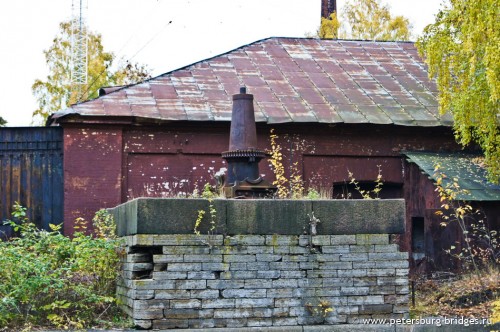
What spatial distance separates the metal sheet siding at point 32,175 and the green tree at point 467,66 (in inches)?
275

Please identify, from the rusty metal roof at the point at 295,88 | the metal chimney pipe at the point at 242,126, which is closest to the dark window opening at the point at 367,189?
the rusty metal roof at the point at 295,88

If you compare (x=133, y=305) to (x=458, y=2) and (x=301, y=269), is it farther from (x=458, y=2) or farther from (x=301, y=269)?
(x=458, y=2)

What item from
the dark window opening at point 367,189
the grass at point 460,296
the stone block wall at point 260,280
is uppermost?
the dark window opening at point 367,189

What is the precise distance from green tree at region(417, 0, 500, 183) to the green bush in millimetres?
6315

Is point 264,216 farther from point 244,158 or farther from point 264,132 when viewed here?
point 264,132

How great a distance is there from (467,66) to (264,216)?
5738 mm

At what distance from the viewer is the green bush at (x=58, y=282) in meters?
9.82

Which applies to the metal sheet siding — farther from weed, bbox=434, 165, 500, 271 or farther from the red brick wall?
weed, bbox=434, 165, 500, 271

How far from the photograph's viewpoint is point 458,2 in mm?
14016

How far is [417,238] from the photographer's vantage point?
15883 mm

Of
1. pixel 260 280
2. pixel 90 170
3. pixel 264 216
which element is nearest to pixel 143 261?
pixel 260 280

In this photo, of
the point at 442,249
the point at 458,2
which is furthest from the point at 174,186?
the point at 458,2

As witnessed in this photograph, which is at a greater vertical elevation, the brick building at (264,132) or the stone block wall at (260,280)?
the brick building at (264,132)

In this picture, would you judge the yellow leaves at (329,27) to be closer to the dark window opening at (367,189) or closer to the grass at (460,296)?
the dark window opening at (367,189)
